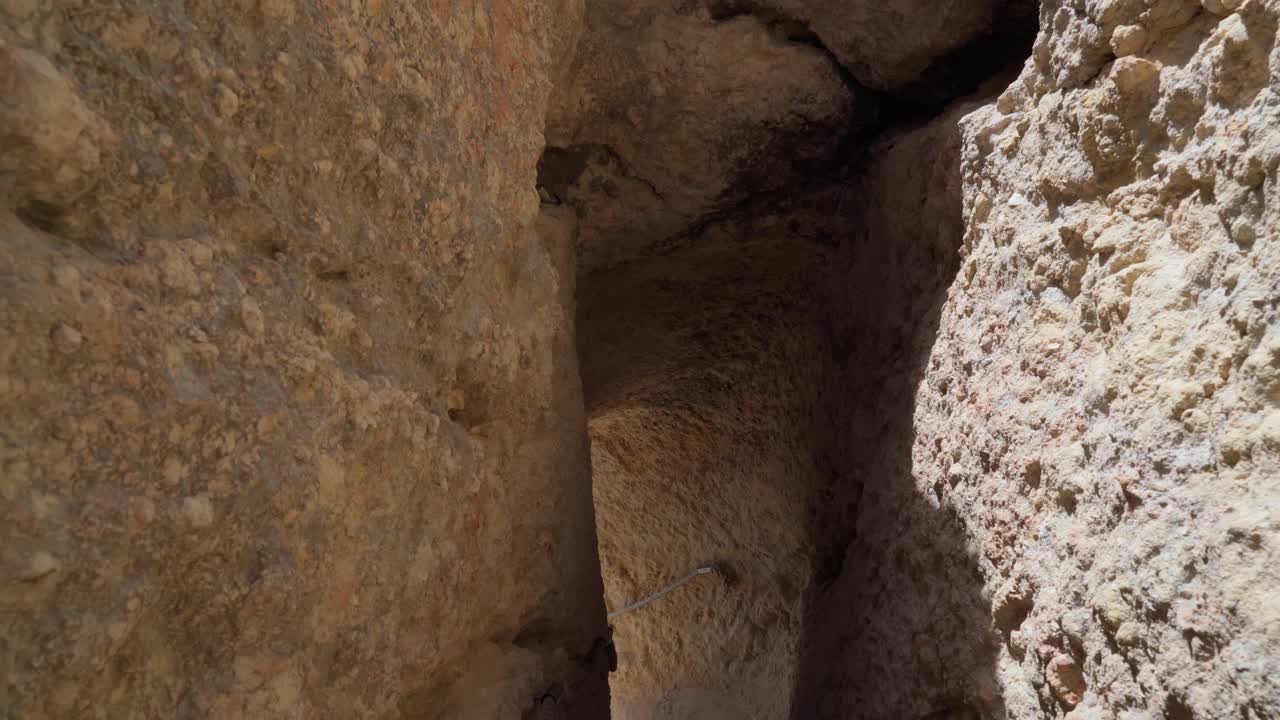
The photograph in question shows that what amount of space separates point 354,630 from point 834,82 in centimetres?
163

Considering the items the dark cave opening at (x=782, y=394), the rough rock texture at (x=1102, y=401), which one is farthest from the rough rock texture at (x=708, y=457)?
the rough rock texture at (x=1102, y=401)

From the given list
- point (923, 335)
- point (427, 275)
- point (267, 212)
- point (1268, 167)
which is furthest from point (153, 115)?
point (923, 335)

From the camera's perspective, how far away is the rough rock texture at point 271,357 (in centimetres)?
88

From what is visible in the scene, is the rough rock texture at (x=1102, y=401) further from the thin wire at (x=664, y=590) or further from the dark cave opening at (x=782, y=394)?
the thin wire at (x=664, y=590)

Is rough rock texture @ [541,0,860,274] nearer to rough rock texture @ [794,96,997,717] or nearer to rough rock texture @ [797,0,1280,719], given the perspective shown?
rough rock texture @ [794,96,997,717]

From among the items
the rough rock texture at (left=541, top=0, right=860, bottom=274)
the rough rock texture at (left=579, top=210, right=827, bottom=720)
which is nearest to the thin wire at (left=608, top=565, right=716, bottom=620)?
the rough rock texture at (left=579, top=210, right=827, bottom=720)

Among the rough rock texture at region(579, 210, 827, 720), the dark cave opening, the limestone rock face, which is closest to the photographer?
the limestone rock face

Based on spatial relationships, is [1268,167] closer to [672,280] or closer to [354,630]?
[354,630]

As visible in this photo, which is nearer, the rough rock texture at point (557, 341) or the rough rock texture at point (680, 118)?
the rough rock texture at point (557, 341)

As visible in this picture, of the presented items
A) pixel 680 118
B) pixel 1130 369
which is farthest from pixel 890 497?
pixel 680 118

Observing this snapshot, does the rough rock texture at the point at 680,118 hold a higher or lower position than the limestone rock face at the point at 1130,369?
higher

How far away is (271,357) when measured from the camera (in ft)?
3.73

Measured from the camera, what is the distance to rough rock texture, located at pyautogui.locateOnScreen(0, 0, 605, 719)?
88cm

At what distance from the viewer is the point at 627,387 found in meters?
3.06
